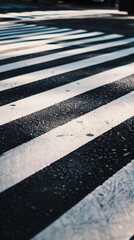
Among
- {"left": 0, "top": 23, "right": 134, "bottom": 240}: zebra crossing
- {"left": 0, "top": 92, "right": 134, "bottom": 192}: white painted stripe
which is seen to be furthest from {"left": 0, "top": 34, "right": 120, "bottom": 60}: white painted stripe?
{"left": 0, "top": 92, "right": 134, "bottom": 192}: white painted stripe

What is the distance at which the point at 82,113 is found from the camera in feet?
10.7

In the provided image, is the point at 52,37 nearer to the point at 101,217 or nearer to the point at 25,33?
the point at 25,33

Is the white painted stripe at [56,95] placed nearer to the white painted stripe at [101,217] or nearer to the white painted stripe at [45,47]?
the white painted stripe at [101,217]

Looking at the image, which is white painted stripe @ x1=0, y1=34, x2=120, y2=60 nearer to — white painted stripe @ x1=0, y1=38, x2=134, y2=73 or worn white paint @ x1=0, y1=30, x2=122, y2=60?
worn white paint @ x1=0, y1=30, x2=122, y2=60

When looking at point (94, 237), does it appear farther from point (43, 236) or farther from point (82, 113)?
point (82, 113)

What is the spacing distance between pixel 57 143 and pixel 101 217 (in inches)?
37.4

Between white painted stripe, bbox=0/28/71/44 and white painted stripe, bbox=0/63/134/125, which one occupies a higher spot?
white painted stripe, bbox=0/63/134/125

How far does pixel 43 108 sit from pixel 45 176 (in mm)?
1363

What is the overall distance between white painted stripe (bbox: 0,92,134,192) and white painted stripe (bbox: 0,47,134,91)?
144cm

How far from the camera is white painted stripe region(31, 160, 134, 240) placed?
1.67m

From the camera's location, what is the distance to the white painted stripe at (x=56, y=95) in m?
3.30

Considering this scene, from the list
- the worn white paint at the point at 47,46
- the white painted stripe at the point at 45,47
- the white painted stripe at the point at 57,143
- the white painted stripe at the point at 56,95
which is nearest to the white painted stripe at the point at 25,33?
the worn white paint at the point at 47,46

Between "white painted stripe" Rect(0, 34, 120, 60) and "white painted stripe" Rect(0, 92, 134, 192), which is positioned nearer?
"white painted stripe" Rect(0, 92, 134, 192)

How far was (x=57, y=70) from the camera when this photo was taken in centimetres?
503
